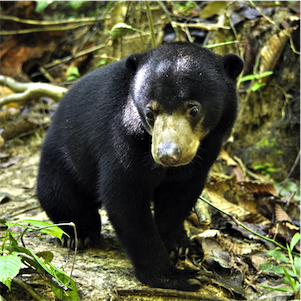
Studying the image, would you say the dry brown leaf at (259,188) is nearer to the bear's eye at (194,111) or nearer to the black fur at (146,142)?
the black fur at (146,142)

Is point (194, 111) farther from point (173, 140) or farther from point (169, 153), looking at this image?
point (169, 153)

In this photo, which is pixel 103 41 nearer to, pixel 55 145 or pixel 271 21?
pixel 271 21

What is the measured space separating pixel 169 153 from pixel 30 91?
4.38 meters

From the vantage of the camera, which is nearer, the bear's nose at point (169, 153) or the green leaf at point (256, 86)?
the bear's nose at point (169, 153)

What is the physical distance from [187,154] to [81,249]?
161 centimetres

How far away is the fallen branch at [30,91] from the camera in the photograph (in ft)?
20.1

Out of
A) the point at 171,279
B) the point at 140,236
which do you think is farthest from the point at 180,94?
the point at 171,279

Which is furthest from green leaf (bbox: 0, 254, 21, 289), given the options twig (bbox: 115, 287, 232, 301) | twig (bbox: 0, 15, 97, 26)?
twig (bbox: 0, 15, 97, 26)

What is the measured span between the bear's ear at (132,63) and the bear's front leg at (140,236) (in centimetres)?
87

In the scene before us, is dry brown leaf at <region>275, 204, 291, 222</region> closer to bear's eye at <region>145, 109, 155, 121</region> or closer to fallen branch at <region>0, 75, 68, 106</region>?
bear's eye at <region>145, 109, 155, 121</region>

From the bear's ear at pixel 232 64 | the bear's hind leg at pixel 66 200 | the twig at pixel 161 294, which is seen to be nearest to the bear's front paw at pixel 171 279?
the twig at pixel 161 294

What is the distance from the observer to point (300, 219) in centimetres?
453

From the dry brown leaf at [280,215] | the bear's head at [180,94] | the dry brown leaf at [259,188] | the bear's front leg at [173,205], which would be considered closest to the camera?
the bear's head at [180,94]

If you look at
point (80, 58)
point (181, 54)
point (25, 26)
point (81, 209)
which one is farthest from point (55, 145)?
point (25, 26)
